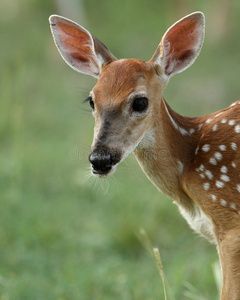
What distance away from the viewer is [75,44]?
3.74 metres

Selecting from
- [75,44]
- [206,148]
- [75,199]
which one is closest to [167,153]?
[206,148]

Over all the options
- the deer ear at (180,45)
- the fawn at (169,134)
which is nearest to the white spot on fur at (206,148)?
the fawn at (169,134)

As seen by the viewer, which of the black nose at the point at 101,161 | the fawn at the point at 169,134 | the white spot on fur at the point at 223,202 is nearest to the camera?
the black nose at the point at 101,161

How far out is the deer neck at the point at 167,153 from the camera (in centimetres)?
343

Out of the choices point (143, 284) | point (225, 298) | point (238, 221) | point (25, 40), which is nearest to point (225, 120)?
point (238, 221)

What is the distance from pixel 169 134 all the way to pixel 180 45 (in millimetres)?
512

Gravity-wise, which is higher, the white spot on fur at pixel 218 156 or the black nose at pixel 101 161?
the black nose at pixel 101 161

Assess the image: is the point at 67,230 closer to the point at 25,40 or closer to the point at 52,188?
the point at 52,188

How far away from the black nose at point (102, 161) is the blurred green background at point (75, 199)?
1.31 ft

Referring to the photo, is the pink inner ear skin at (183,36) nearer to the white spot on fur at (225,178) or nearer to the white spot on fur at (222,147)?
the white spot on fur at (222,147)

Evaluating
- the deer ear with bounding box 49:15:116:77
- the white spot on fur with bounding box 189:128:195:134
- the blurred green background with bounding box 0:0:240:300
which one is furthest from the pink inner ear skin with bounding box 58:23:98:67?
the white spot on fur with bounding box 189:128:195:134

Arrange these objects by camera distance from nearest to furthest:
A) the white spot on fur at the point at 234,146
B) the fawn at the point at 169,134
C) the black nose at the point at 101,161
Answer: the black nose at the point at 101,161, the fawn at the point at 169,134, the white spot on fur at the point at 234,146

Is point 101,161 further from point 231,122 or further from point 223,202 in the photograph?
point 231,122

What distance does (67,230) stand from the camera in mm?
5621
